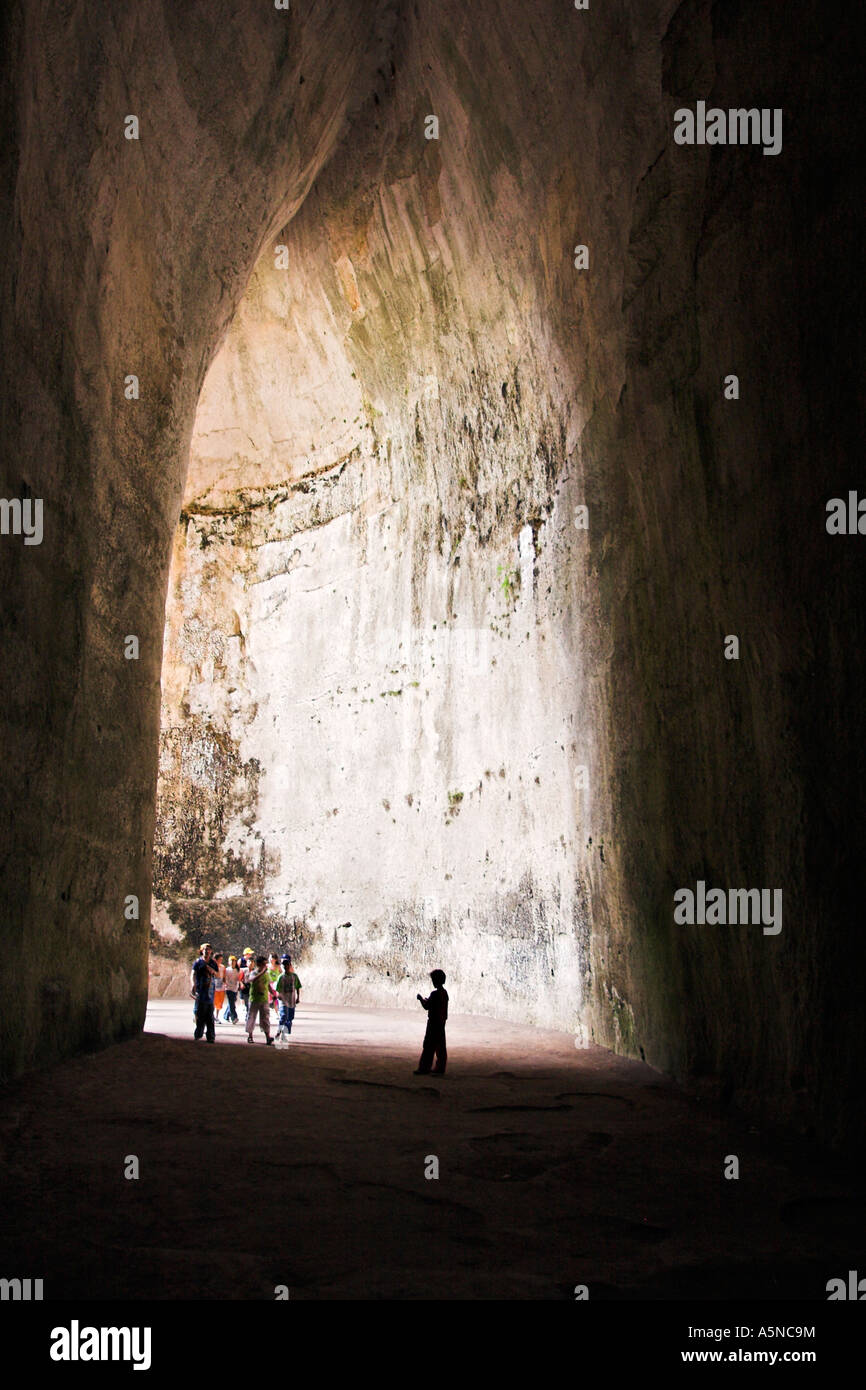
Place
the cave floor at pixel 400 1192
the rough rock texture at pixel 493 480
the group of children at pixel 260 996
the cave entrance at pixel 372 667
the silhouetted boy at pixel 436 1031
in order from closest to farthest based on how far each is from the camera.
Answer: the cave floor at pixel 400 1192, the rough rock texture at pixel 493 480, the silhouetted boy at pixel 436 1031, the group of children at pixel 260 996, the cave entrance at pixel 372 667

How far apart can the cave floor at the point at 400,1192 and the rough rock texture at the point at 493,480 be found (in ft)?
2.28

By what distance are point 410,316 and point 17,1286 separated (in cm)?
1596

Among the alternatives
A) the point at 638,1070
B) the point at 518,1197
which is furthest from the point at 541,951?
the point at 518,1197

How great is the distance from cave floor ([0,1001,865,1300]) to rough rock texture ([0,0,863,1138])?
2.28 ft

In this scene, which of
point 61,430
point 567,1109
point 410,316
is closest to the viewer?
point 567,1109

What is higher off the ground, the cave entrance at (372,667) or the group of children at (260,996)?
the cave entrance at (372,667)

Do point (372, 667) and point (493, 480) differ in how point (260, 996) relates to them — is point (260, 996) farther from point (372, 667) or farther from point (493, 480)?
point (372, 667)

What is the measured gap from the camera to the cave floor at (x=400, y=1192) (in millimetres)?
3688

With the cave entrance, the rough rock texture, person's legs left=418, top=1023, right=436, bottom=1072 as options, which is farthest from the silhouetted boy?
the cave entrance

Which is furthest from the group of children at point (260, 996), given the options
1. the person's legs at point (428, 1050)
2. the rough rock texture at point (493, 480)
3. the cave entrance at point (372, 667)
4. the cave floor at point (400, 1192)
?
the cave entrance at point (372, 667)

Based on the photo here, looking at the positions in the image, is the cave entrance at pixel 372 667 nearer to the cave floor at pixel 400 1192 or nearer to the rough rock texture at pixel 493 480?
the rough rock texture at pixel 493 480
